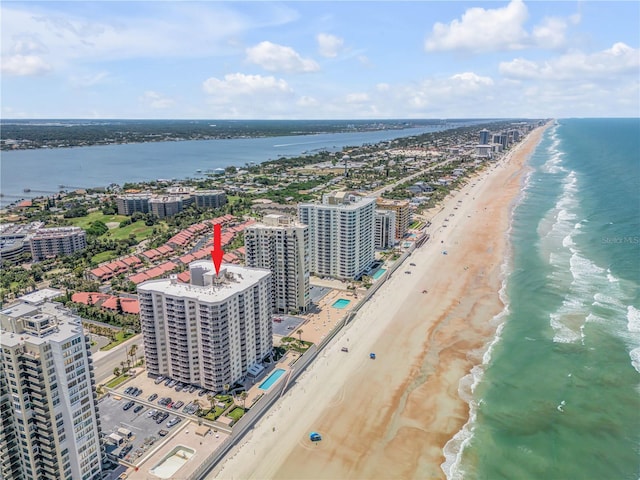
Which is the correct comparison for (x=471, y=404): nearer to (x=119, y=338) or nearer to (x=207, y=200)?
(x=119, y=338)

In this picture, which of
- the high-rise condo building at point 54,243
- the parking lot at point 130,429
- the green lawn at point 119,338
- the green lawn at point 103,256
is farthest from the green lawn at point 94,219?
the parking lot at point 130,429

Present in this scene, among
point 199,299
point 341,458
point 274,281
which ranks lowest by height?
point 341,458

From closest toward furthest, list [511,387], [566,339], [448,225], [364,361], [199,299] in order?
[199,299] < [511,387] < [364,361] < [566,339] < [448,225]

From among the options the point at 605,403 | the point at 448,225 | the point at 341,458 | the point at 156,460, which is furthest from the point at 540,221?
the point at 156,460

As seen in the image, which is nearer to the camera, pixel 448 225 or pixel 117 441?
pixel 117 441

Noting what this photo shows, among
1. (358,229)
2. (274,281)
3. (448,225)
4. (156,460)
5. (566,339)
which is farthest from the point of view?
(448,225)

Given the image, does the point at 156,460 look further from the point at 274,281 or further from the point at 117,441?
the point at 274,281

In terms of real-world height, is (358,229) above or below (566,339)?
above

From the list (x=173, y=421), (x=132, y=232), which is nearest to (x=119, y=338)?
(x=173, y=421)

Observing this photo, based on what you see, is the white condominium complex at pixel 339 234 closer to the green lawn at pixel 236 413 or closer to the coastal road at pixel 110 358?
the coastal road at pixel 110 358
